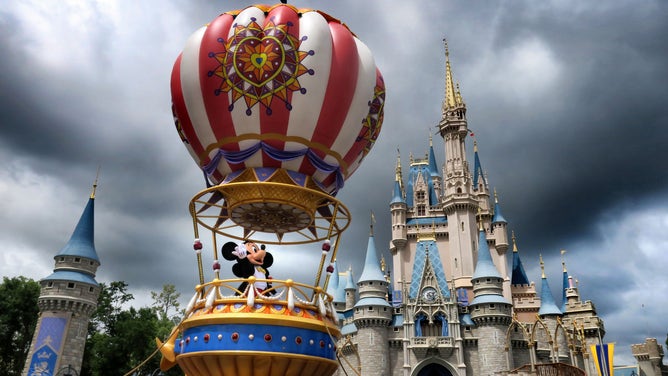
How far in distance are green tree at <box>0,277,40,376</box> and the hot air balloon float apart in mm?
36865

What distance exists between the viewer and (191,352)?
31.7 ft

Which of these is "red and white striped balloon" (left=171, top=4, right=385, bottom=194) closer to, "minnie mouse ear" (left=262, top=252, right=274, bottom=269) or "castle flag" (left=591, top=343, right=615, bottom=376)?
"minnie mouse ear" (left=262, top=252, right=274, bottom=269)

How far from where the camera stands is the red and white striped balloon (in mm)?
10430

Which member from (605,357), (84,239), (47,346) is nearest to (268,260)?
(605,357)

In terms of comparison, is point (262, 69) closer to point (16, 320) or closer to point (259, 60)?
point (259, 60)

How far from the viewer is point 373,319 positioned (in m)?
42.2

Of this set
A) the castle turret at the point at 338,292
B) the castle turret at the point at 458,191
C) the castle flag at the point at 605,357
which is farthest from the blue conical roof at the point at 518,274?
the castle flag at the point at 605,357

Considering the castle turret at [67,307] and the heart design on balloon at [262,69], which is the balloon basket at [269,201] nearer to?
the heart design on balloon at [262,69]

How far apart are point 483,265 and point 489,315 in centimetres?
492

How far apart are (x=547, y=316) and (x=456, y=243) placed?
1048cm

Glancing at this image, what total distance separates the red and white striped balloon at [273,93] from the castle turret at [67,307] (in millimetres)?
26976

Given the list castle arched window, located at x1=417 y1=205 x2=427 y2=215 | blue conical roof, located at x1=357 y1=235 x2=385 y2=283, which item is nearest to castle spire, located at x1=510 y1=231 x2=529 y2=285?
castle arched window, located at x1=417 y1=205 x2=427 y2=215

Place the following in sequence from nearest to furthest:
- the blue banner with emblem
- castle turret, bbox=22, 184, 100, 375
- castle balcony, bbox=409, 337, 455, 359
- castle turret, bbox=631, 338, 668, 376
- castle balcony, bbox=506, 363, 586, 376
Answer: castle balcony, bbox=506, 363, 586, 376 → the blue banner with emblem → castle turret, bbox=22, 184, 100, 375 → castle balcony, bbox=409, 337, 455, 359 → castle turret, bbox=631, 338, 668, 376

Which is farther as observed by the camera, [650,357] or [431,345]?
[650,357]
